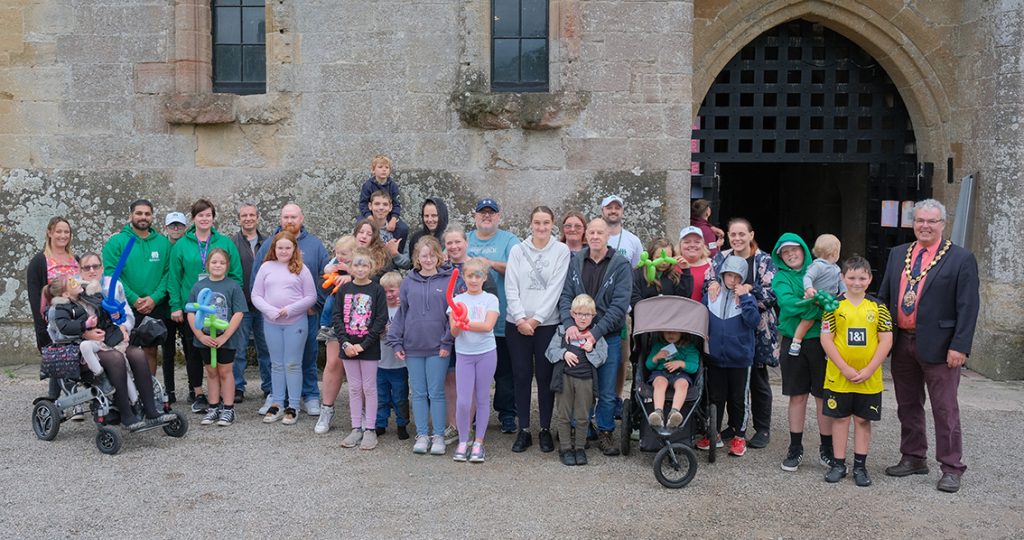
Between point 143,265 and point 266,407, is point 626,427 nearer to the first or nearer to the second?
point 266,407

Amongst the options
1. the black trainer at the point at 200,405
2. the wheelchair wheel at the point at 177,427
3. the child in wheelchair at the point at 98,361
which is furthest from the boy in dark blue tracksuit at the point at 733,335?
the black trainer at the point at 200,405

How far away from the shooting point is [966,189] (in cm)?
Answer: 943

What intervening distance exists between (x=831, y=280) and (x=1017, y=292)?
3901mm

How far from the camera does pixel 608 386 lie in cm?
651

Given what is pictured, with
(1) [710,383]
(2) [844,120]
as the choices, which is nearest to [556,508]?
(1) [710,383]

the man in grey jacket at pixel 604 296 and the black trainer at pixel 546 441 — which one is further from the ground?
the man in grey jacket at pixel 604 296

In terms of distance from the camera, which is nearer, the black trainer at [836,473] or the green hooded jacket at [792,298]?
the black trainer at [836,473]

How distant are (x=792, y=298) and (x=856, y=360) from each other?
540 mm

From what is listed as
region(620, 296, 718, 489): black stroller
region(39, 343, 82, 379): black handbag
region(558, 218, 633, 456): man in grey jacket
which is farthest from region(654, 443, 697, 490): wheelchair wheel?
region(39, 343, 82, 379): black handbag

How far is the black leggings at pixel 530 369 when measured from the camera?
6.57 m

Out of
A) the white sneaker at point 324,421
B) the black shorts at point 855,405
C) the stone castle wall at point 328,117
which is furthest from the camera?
Answer: the stone castle wall at point 328,117

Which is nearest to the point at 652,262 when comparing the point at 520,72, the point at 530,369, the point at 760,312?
the point at 760,312

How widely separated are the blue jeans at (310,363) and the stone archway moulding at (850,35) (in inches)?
175

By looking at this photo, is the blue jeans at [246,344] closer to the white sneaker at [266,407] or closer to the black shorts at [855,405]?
the white sneaker at [266,407]
